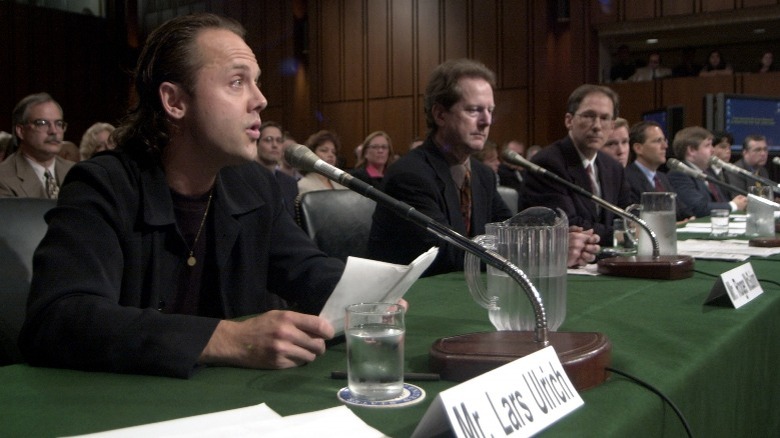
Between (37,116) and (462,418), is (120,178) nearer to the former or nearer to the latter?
(462,418)

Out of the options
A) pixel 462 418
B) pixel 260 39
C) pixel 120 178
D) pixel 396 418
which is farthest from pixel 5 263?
pixel 260 39

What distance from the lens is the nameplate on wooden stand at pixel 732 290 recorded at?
1409 mm

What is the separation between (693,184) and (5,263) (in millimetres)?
4533

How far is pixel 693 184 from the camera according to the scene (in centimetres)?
499

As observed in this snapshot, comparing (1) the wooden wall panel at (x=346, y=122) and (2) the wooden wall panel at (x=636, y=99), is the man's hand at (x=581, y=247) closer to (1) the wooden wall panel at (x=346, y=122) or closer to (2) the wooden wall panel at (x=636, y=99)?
(2) the wooden wall panel at (x=636, y=99)

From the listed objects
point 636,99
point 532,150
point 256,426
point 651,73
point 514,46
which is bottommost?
point 256,426

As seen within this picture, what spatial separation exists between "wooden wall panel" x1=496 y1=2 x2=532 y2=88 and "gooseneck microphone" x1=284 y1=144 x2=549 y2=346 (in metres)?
7.92

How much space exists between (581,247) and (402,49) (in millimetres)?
8110

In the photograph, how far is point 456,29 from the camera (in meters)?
9.29

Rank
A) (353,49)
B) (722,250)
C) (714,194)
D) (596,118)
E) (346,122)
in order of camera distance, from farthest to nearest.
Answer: (346,122) < (353,49) < (714,194) < (596,118) < (722,250)

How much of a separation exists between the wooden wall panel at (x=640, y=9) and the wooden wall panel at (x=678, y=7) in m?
0.10

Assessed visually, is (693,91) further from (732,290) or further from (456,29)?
(732,290)

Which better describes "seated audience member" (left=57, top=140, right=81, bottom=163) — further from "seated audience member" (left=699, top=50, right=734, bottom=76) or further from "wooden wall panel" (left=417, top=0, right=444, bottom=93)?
"seated audience member" (left=699, top=50, right=734, bottom=76)

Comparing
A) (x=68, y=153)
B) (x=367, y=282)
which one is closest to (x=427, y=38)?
(x=68, y=153)
